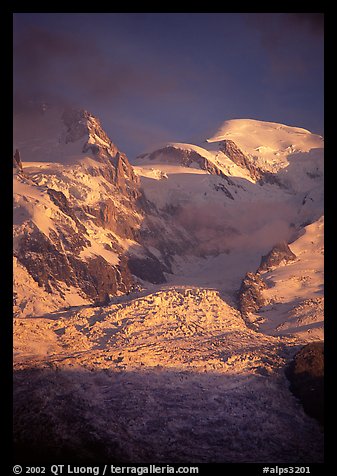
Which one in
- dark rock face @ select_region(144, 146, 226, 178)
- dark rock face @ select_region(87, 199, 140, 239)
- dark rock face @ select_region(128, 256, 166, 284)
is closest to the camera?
dark rock face @ select_region(128, 256, 166, 284)

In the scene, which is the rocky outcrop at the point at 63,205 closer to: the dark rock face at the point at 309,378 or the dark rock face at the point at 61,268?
the dark rock face at the point at 61,268

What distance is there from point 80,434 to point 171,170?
458ft

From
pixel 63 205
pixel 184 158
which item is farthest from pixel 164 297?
pixel 184 158

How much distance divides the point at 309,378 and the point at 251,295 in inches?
1706

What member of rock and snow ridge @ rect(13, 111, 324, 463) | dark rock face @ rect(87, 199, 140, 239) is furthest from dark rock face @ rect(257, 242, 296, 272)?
dark rock face @ rect(87, 199, 140, 239)

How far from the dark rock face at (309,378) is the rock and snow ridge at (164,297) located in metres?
0.91

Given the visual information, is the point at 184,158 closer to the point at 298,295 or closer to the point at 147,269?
the point at 147,269

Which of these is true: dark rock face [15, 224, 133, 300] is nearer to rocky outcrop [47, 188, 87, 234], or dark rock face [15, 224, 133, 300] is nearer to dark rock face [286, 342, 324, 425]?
rocky outcrop [47, 188, 87, 234]

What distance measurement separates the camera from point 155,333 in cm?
5459

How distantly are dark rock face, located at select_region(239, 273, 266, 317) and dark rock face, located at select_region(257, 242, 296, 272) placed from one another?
14.2 meters

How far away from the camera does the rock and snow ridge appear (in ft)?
111

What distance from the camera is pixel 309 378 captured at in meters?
40.7

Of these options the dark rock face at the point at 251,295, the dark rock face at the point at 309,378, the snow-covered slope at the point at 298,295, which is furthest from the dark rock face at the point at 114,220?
the dark rock face at the point at 309,378

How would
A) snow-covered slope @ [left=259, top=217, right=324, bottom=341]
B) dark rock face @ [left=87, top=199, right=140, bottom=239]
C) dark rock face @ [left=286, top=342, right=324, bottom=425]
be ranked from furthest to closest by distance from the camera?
dark rock face @ [left=87, top=199, right=140, bottom=239]
snow-covered slope @ [left=259, top=217, right=324, bottom=341]
dark rock face @ [left=286, top=342, right=324, bottom=425]
